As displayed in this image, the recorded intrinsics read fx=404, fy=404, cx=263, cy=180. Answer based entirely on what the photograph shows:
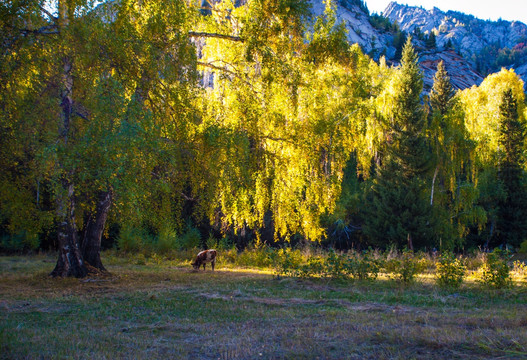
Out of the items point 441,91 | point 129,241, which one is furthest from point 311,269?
point 441,91

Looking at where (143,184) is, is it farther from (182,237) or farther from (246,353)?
(182,237)

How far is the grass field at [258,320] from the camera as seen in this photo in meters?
4.48

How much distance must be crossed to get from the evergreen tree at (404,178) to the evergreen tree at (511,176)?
597cm

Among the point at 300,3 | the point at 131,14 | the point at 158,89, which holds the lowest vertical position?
the point at 158,89

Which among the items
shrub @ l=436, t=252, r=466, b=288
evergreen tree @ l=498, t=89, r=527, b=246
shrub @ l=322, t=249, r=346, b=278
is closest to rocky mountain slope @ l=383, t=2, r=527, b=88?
evergreen tree @ l=498, t=89, r=527, b=246

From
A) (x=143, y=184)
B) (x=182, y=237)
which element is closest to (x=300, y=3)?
(x=143, y=184)

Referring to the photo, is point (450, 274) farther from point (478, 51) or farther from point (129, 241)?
point (478, 51)

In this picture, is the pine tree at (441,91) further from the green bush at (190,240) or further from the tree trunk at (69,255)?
the tree trunk at (69,255)

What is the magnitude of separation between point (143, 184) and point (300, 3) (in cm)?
581

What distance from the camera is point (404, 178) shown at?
2617cm

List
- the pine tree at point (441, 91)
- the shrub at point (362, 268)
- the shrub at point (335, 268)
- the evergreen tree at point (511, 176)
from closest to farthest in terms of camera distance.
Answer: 1. the shrub at point (362, 268)
2. the shrub at point (335, 268)
3. the evergreen tree at point (511, 176)
4. the pine tree at point (441, 91)

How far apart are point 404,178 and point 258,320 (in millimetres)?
21915

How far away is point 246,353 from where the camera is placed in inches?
176

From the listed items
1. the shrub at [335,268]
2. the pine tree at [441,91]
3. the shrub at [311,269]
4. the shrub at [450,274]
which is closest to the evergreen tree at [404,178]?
the pine tree at [441,91]
